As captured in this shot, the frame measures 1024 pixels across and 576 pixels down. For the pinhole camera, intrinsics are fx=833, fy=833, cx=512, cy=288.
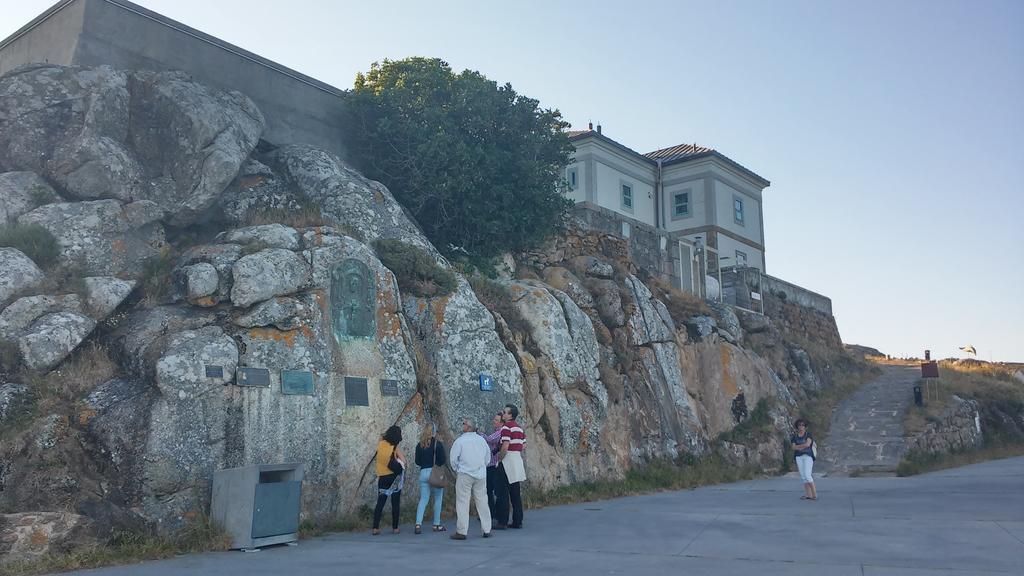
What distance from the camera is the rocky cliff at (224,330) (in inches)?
385

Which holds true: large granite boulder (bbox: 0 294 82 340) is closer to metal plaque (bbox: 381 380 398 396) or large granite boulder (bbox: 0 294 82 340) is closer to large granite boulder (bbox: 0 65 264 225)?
large granite boulder (bbox: 0 65 264 225)

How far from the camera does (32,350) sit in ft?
33.1

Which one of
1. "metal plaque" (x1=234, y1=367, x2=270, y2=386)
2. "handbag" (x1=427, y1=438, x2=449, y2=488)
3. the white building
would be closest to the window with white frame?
the white building

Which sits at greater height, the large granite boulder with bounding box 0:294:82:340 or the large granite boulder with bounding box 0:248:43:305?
the large granite boulder with bounding box 0:248:43:305

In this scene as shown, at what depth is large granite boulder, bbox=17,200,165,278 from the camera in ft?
38.8

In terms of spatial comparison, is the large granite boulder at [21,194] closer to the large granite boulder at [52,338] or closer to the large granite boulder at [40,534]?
the large granite boulder at [52,338]

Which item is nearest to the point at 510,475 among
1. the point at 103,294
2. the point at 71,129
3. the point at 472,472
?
the point at 472,472

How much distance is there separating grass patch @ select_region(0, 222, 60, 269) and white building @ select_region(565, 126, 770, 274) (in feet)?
75.3

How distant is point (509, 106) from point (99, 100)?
29.1ft

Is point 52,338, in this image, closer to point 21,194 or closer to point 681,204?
point 21,194

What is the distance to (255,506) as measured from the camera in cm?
948

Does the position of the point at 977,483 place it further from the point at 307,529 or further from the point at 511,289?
the point at 307,529

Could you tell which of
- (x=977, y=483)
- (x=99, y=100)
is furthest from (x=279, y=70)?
(x=977, y=483)

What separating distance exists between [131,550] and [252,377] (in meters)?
2.65
